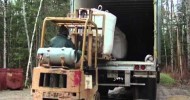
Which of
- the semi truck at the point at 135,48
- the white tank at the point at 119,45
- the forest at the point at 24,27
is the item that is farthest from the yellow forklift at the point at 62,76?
the forest at the point at 24,27

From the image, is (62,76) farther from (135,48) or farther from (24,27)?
(24,27)

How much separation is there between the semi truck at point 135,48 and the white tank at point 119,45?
0.23m

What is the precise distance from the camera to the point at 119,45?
13.7 meters

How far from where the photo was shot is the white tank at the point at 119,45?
1346cm

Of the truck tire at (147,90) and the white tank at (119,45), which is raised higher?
the white tank at (119,45)

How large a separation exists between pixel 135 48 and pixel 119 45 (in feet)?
6.87

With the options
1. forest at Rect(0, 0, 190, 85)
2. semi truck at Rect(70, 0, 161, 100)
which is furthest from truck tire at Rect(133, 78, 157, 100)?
forest at Rect(0, 0, 190, 85)

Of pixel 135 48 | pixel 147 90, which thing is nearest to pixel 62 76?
pixel 147 90

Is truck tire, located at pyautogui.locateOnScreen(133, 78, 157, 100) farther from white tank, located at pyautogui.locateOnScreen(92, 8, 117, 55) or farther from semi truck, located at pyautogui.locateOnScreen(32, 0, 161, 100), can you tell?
white tank, located at pyautogui.locateOnScreen(92, 8, 117, 55)

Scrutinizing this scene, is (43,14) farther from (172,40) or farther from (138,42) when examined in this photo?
(138,42)

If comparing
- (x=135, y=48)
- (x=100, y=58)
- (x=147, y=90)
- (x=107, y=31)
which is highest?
(x=107, y=31)

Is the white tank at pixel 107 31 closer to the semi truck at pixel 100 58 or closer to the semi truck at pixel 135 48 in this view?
the semi truck at pixel 100 58

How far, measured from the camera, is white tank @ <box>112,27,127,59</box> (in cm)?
1346

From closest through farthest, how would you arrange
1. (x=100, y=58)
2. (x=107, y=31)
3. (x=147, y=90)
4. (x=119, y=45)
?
(x=100, y=58)
(x=107, y=31)
(x=147, y=90)
(x=119, y=45)
